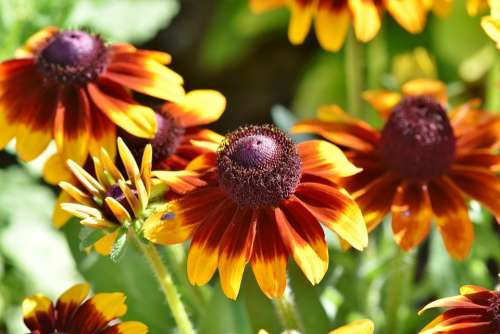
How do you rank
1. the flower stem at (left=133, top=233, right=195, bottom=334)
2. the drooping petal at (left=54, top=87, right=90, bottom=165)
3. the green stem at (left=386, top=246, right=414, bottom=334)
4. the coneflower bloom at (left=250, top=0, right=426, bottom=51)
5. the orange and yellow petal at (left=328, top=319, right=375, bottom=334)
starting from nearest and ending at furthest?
the orange and yellow petal at (left=328, top=319, right=375, bottom=334)
the flower stem at (left=133, top=233, right=195, bottom=334)
the drooping petal at (left=54, top=87, right=90, bottom=165)
the coneflower bloom at (left=250, top=0, right=426, bottom=51)
the green stem at (left=386, top=246, right=414, bottom=334)

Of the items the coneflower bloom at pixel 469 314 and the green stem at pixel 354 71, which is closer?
the coneflower bloom at pixel 469 314

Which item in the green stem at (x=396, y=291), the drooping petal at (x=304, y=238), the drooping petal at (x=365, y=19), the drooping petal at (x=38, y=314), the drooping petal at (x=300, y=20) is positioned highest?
the drooping petal at (x=365, y=19)

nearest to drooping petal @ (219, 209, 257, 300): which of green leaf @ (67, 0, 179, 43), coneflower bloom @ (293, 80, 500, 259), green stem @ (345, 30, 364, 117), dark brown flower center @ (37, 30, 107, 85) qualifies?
coneflower bloom @ (293, 80, 500, 259)

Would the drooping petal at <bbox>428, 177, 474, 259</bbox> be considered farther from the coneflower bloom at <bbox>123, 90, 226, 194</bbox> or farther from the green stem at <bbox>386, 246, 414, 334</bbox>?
the coneflower bloom at <bbox>123, 90, 226, 194</bbox>

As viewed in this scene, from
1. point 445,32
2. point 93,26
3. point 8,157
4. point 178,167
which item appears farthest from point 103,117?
point 445,32

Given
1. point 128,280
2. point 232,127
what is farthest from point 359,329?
point 232,127

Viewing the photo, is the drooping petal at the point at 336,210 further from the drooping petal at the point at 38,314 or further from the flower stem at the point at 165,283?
the drooping petal at the point at 38,314

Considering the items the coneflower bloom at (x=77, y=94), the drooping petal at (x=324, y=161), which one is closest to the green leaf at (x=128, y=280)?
the coneflower bloom at (x=77, y=94)
